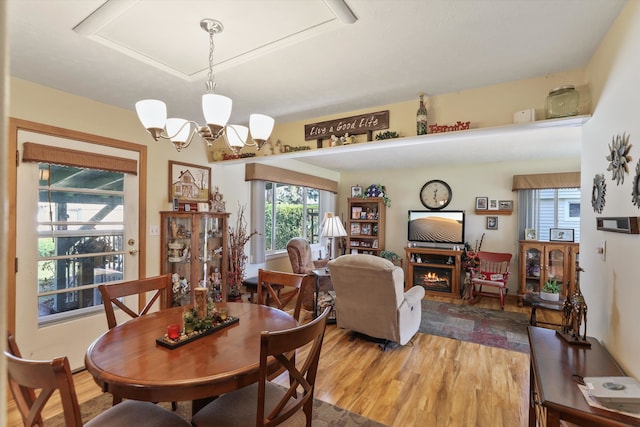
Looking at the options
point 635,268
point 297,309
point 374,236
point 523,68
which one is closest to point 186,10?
point 297,309

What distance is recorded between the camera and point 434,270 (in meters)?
5.48

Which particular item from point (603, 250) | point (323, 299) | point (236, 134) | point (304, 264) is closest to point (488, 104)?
point (603, 250)

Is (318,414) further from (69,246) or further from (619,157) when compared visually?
(69,246)

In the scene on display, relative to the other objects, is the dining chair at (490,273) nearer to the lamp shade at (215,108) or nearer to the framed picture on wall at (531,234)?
the framed picture on wall at (531,234)

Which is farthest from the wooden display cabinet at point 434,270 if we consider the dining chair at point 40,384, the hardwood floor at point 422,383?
the dining chair at point 40,384

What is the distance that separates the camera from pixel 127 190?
3.02 metres

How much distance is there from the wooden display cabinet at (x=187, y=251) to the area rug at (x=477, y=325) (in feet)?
8.66

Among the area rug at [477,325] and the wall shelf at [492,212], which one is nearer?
the area rug at [477,325]

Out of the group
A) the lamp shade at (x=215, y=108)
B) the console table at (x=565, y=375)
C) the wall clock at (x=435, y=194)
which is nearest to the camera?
the console table at (x=565, y=375)

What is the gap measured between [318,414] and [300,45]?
240 cm

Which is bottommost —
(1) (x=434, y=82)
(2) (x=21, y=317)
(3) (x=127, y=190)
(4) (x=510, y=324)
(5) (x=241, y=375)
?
(4) (x=510, y=324)

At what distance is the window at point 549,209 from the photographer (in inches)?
189

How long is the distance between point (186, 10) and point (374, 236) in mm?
5271

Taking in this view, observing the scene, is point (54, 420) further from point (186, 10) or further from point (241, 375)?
point (186, 10)
